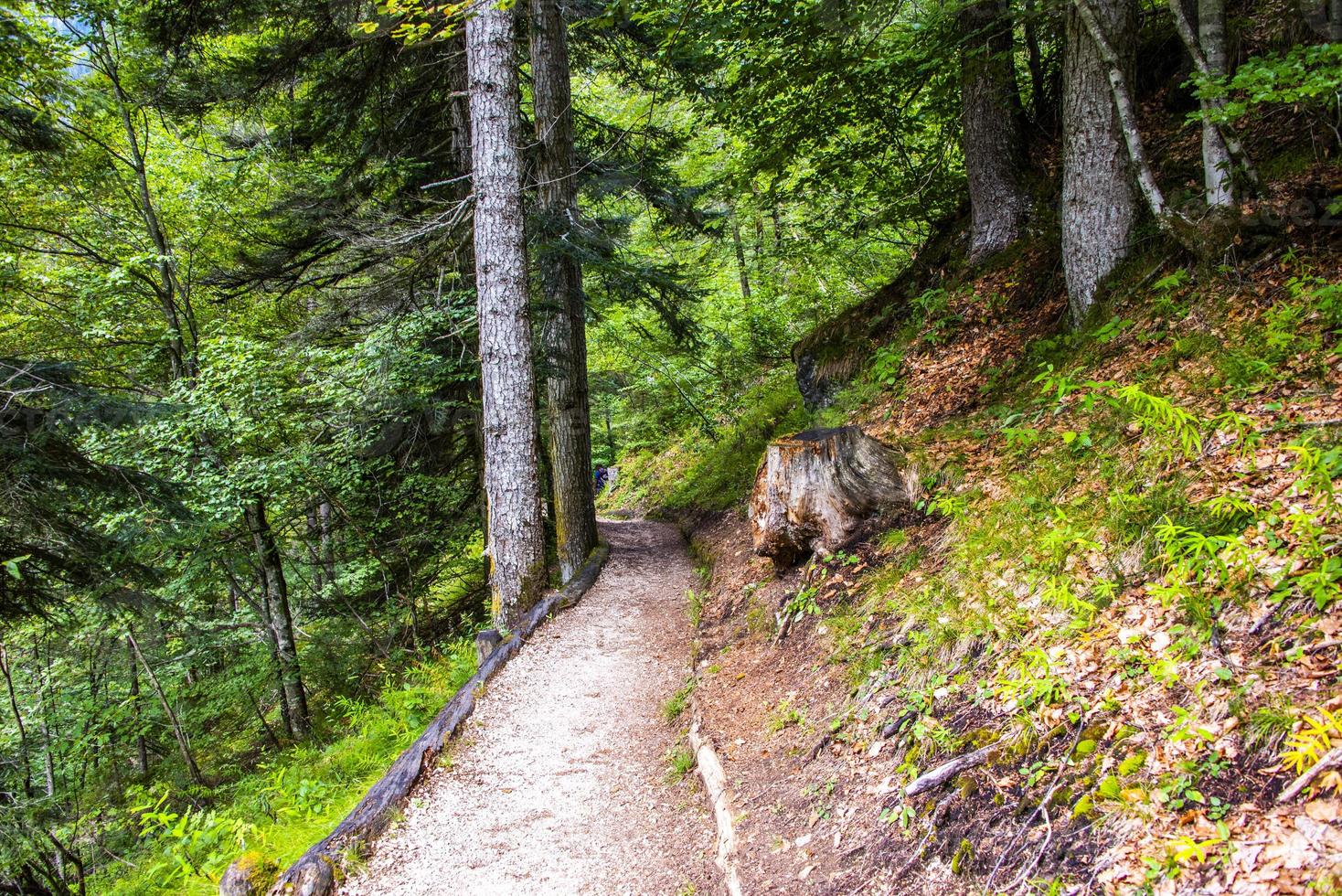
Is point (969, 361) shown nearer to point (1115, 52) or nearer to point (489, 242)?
point (1115, 52)

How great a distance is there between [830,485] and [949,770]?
2.81 m

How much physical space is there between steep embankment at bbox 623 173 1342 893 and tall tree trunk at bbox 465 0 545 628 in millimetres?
3194

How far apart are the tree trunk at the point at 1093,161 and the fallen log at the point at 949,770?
4229 millimetres

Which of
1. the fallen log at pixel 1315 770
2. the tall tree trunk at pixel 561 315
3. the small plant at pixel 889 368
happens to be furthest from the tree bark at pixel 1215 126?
the tall tree trunk at pixel 561 315

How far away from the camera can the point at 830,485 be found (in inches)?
219

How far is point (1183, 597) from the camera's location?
282 cm

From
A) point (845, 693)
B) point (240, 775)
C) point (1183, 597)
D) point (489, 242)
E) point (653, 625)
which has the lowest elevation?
point (240, 775)

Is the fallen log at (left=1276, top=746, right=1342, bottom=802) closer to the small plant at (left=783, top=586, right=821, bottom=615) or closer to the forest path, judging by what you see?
the forest path

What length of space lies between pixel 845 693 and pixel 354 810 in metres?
3.33

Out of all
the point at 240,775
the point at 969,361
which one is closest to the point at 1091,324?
the point at 969,361

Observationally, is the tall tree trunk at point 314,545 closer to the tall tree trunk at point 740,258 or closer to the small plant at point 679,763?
the small plant at point 679,763

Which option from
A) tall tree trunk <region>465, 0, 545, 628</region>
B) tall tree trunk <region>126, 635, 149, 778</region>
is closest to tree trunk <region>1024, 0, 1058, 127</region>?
tall tree trunk <region>465, 0, 545, 628</region>

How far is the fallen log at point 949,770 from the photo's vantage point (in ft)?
9.68

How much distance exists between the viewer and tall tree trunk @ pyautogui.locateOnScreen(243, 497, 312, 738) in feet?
30.9
